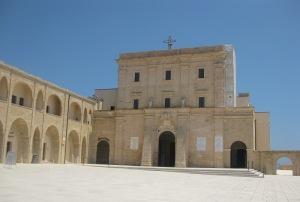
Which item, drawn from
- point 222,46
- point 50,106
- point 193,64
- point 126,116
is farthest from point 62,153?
point 222,46

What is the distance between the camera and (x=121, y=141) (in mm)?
43375

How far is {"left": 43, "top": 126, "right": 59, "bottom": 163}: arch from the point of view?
126 feet

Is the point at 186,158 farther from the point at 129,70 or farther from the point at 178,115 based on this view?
the point at 129,70

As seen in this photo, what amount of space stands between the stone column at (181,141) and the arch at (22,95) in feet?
51.6

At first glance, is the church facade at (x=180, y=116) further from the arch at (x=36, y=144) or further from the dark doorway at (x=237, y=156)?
the arch at (x=36, y=144)

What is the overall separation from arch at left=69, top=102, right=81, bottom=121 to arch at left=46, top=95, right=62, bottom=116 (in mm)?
3047

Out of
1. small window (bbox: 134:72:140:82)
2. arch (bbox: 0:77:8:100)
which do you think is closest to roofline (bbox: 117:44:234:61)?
small window (bbox: 134:72:140:82)

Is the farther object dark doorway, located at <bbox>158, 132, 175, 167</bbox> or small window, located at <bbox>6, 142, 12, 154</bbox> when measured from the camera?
dark doorway, located at <bbox>158, 132, 175, 167</bbox>

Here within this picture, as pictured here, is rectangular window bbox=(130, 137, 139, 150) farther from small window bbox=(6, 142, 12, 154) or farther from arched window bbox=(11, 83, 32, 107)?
small window bbox=(6, 142, 12, 154)

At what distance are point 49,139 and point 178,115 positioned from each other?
13978mm

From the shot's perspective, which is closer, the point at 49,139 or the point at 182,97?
the point at 49,139

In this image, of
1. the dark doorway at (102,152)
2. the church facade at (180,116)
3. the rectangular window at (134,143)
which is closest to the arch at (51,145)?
the church facade at (180,116)

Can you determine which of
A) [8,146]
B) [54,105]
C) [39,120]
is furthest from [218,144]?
[8,146]

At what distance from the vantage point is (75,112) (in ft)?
144
